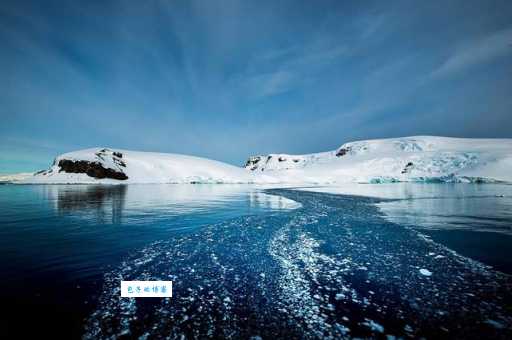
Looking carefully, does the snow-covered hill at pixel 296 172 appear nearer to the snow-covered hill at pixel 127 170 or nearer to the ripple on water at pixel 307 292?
the snow-covered hill at pixel 127 170

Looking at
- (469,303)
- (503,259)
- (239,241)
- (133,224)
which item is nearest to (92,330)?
(239,241)

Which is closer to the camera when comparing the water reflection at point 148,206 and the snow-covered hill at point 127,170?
the water reflection at point 148,206

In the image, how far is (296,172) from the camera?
8394 cm

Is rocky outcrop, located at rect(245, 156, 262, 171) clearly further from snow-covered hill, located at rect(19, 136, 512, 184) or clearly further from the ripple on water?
the ripple on water

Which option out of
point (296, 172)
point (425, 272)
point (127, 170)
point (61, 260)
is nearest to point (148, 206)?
point (61, 260)

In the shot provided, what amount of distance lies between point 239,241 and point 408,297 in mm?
4765

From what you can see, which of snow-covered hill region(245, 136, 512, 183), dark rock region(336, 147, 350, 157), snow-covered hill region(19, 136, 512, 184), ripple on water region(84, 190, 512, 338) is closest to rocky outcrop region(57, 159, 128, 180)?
snow-covered hill region(19, 136, 512, 184)

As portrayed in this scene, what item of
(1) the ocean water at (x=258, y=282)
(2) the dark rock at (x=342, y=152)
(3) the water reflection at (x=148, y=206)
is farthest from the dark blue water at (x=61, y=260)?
(2) the dark rock at (x=342, y=152)

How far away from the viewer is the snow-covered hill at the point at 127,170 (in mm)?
57844

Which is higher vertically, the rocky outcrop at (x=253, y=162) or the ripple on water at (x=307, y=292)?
the rocky outcrop at (x=253, y=162)

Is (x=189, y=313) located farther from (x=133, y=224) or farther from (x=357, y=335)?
(x=133, y=224)

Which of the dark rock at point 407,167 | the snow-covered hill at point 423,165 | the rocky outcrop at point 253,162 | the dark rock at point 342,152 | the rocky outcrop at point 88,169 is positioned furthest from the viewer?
the rocky outcrop at point 253,162

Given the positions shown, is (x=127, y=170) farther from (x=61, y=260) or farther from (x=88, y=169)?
(x=61, y=260)

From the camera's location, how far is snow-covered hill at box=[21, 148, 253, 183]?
190ft
